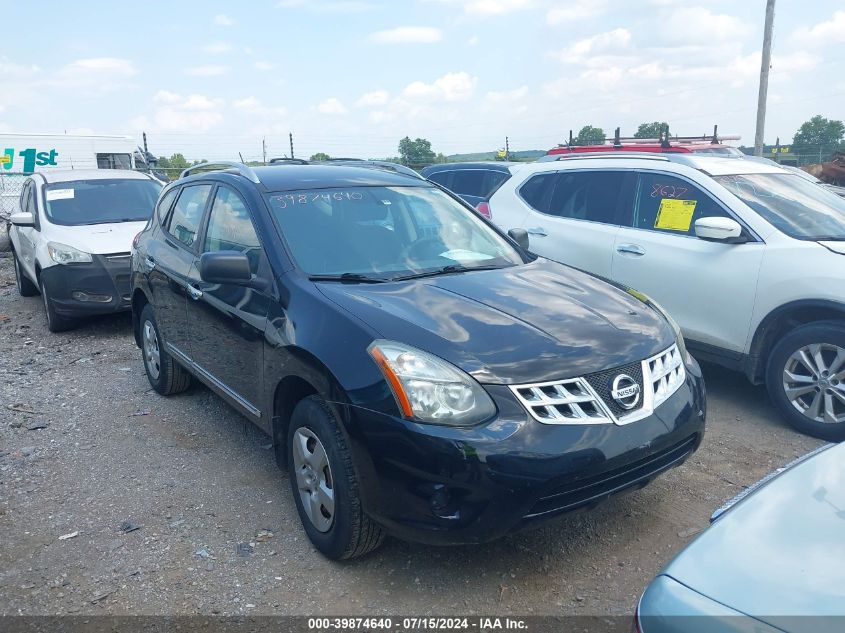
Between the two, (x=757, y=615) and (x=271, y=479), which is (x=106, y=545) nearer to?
(x=271, y=479)

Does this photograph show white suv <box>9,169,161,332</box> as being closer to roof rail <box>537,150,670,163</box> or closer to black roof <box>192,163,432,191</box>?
black roof <box>192,163,432,191</box>

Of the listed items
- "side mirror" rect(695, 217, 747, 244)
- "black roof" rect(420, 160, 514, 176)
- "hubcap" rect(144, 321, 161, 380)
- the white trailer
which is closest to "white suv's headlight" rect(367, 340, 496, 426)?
"side mirror" rect(695, 217, 747, 244)

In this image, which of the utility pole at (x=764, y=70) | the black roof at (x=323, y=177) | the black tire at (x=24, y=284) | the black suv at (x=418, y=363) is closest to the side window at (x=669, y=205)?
the black suv at (x=418, y=363)

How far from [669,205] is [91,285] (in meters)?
5.75

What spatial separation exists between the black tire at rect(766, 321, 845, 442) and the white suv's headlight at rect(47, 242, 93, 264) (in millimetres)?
6541

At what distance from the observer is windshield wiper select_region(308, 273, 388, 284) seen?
349 centimetres

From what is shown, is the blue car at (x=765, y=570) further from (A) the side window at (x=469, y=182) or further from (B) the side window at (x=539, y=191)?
(A) the side window at (x=469, y=182)

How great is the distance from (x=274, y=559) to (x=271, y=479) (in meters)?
0.86

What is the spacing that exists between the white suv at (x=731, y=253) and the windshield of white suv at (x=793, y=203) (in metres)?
0.01

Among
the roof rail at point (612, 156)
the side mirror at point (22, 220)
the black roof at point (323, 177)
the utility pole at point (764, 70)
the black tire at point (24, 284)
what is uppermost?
the utility pole at point (764, 70)

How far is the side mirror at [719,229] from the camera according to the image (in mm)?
4719

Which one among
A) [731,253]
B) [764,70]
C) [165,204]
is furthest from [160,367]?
[764,70]

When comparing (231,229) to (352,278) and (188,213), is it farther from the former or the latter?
(352,278)

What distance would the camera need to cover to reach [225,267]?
354cm
